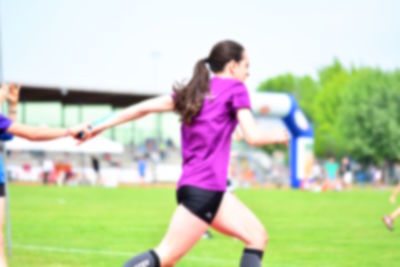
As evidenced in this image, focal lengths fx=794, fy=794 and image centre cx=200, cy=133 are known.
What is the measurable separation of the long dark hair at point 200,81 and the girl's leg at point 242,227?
0.67 m

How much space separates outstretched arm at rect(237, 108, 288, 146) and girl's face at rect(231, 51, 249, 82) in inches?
14.5

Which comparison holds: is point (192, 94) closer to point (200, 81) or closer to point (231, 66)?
point (200, 81)

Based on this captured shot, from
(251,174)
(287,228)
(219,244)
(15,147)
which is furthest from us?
(251,174)

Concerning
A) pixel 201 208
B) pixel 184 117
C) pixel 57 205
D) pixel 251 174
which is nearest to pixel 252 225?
pixel 201 208

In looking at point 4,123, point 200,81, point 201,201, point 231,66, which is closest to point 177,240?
point 201,201

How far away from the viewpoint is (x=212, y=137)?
18.6ft

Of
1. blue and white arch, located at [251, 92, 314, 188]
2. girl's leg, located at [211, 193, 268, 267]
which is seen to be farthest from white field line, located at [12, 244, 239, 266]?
blue and white arch, located at [251, 92, 314, 188]

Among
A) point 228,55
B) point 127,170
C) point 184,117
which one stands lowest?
point 127,170

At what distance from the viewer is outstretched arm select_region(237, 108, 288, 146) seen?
18.2 ft

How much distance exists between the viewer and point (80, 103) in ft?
251

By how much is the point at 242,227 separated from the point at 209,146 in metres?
0.64

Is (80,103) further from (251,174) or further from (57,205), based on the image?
(57,205)

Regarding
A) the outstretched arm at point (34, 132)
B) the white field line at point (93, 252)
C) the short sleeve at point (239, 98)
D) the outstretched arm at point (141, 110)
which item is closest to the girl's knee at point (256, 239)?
the short sleeve at point (239, 98)

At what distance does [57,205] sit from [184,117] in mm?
22529
